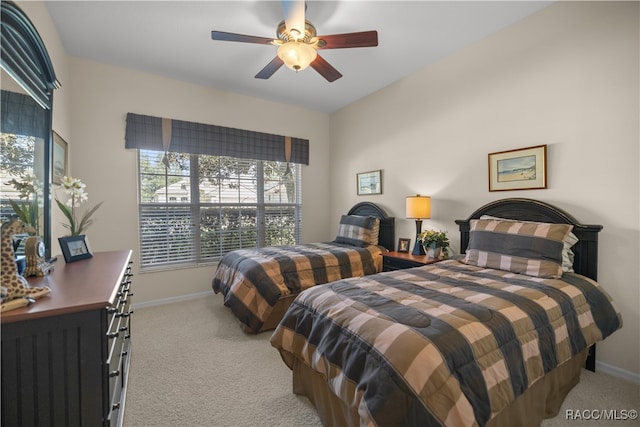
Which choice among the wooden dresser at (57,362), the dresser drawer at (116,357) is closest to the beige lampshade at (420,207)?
the dresser drawer at (116,357)

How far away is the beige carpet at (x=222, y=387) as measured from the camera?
1708 mm

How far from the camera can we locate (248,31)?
2.66 meters

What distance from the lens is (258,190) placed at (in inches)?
173

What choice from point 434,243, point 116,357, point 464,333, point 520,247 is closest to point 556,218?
point 520,247

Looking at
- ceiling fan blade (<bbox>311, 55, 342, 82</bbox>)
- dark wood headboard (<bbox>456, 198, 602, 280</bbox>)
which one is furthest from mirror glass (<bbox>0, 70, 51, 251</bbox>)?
dark wood headboard (<bbox>456, 198, 602, 280</bbox>)

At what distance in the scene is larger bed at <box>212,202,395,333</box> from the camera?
272 centimetres

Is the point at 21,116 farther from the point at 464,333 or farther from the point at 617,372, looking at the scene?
the point at 617,372

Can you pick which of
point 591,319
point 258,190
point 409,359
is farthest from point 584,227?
point 258,190

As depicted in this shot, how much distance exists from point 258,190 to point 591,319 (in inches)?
152

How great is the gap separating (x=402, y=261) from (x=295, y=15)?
8.18 ft

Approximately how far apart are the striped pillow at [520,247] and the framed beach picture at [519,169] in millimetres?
445

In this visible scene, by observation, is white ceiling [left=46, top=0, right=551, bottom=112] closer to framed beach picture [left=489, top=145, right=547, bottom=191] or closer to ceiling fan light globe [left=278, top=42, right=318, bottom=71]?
ceiling fan light globe [left=278, top=42, right=318, bottom=71]

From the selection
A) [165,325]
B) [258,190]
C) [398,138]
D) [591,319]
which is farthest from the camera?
[258,190]

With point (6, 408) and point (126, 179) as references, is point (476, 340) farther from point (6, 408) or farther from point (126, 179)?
point (126, 179)
